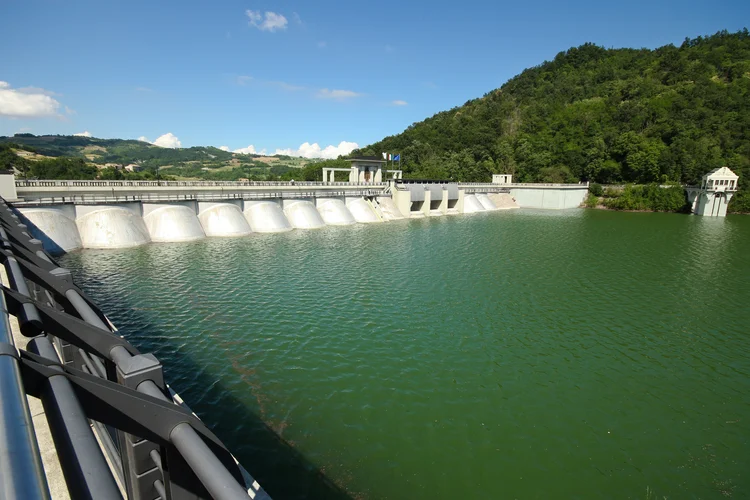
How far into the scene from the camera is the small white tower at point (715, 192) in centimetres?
7062

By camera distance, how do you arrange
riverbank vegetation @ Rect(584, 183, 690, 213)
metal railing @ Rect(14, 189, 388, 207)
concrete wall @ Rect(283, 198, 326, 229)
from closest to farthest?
1. metal railing @ Rect(14, 189, 388, 207)
2. concrete wall @ Rect(283, 198, 326, 229)
3. riverbank vegetation @ Rect(584, 183, 690, 213)

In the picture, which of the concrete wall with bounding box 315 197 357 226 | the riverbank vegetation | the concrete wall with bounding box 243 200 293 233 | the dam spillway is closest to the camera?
the dam spillway

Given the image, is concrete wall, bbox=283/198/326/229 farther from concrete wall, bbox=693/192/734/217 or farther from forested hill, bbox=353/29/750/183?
concrete wall, bbox=693/192/734/217

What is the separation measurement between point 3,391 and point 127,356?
2400mm

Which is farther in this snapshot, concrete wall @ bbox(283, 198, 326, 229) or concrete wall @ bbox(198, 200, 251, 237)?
concrete wall @ bbox(283, 198, 326, 229)

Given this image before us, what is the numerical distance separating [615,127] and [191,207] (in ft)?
364

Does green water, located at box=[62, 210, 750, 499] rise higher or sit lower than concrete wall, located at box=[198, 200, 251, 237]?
lower

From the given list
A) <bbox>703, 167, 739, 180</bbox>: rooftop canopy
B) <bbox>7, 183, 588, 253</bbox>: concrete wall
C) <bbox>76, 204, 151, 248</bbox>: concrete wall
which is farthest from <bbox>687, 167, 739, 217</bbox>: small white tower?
<bbox>76, 204, 151, 248</bbox>: concrete wall

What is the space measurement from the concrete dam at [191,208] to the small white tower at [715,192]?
47.4 meters

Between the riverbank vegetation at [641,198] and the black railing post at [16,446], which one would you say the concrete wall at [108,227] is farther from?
the riverbank vegetation at [641,198]

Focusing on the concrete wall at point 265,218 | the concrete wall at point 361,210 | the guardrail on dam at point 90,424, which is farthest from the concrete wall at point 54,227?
the concrete wall at point 361,210

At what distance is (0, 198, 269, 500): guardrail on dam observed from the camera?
6.01 feet

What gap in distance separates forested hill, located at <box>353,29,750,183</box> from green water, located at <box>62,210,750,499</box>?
7215 centimetres

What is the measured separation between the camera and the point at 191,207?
4141cm
